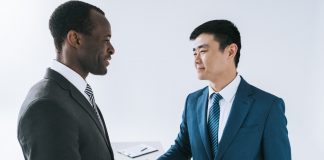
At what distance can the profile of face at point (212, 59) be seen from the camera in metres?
1.64

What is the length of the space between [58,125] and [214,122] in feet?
2.92

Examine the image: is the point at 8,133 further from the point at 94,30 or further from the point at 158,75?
the point at 94,30

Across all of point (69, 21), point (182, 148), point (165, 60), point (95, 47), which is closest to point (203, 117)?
point (182, 148)

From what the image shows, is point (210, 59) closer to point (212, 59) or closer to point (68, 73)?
point (212, 59)

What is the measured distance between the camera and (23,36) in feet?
9.36

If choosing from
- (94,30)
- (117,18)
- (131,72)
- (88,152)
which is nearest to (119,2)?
(117,18)

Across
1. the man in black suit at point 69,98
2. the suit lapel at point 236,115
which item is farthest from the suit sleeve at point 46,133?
the suit lapel at point 236,115

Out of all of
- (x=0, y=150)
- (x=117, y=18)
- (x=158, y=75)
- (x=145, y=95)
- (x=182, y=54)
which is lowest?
(x=0, y=150)

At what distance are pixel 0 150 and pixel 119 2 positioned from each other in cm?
170

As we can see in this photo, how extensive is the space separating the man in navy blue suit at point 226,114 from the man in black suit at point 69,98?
60cm

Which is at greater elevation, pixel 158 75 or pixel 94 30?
Result: pixel 94 30

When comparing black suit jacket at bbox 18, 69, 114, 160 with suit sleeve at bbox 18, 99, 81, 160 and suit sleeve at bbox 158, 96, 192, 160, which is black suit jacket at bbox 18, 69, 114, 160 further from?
suit sleeve at bbox 158, 96, 192, 160

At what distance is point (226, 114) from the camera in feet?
5.16

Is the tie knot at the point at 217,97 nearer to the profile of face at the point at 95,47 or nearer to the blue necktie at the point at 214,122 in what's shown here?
the blue necktie at the point at 214,122
